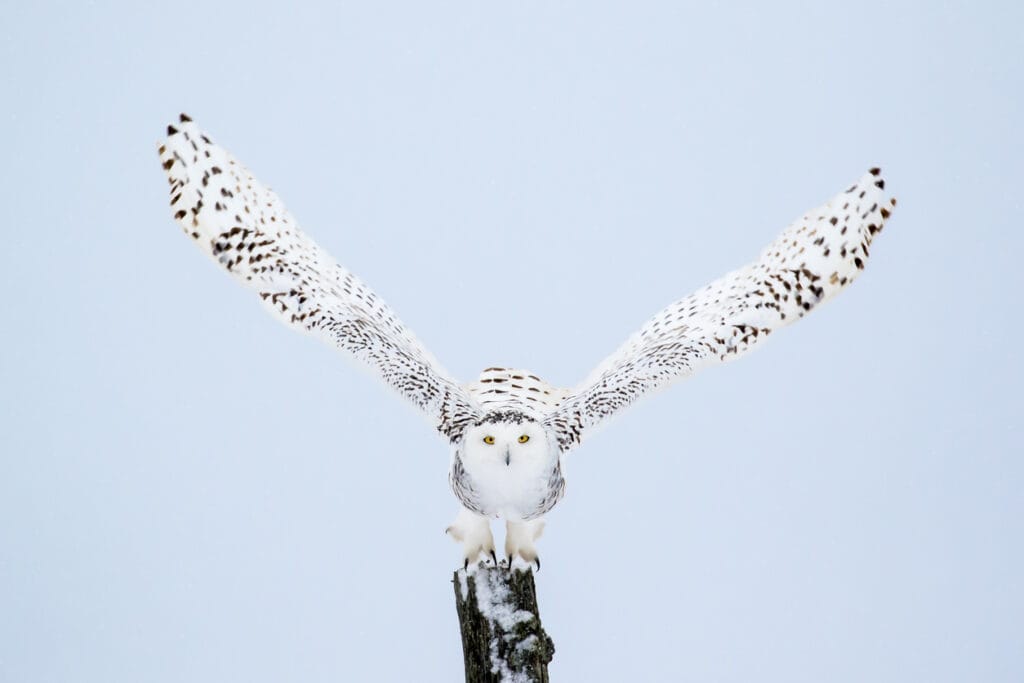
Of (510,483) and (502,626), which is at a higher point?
(510,483)

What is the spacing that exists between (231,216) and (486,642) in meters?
2.07

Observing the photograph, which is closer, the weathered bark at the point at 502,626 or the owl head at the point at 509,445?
the owl head at the point at 509,445

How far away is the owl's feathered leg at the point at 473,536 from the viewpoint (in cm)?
509

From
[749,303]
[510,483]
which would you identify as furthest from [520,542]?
[749,303]

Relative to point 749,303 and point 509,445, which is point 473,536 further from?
point 749,303

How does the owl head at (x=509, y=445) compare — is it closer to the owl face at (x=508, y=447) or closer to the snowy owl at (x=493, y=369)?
the owl face at (x=508, y=447)

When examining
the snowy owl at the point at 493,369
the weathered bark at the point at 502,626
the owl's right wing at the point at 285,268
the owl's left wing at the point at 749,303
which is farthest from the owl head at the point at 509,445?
the weathered bark at the point at 502,626

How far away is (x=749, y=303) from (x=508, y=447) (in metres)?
1.53

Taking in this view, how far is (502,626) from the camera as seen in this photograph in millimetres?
5012

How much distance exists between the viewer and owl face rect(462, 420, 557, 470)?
452cm

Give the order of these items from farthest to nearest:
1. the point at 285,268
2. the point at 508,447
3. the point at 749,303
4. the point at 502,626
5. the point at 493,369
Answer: the point at 493,369
the point at 749,303
the point at 285,268
the point at 502,626
the point at 508,447

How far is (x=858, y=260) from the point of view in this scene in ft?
18.2

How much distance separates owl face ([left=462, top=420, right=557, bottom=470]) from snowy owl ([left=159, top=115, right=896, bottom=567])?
0.12 m

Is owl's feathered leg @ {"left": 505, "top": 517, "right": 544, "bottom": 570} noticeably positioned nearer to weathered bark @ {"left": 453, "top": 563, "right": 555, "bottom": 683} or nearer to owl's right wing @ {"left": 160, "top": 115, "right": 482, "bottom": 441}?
weathered bark @ {"left": 453, "top": 563, "right": 555, "bottom": 683}
